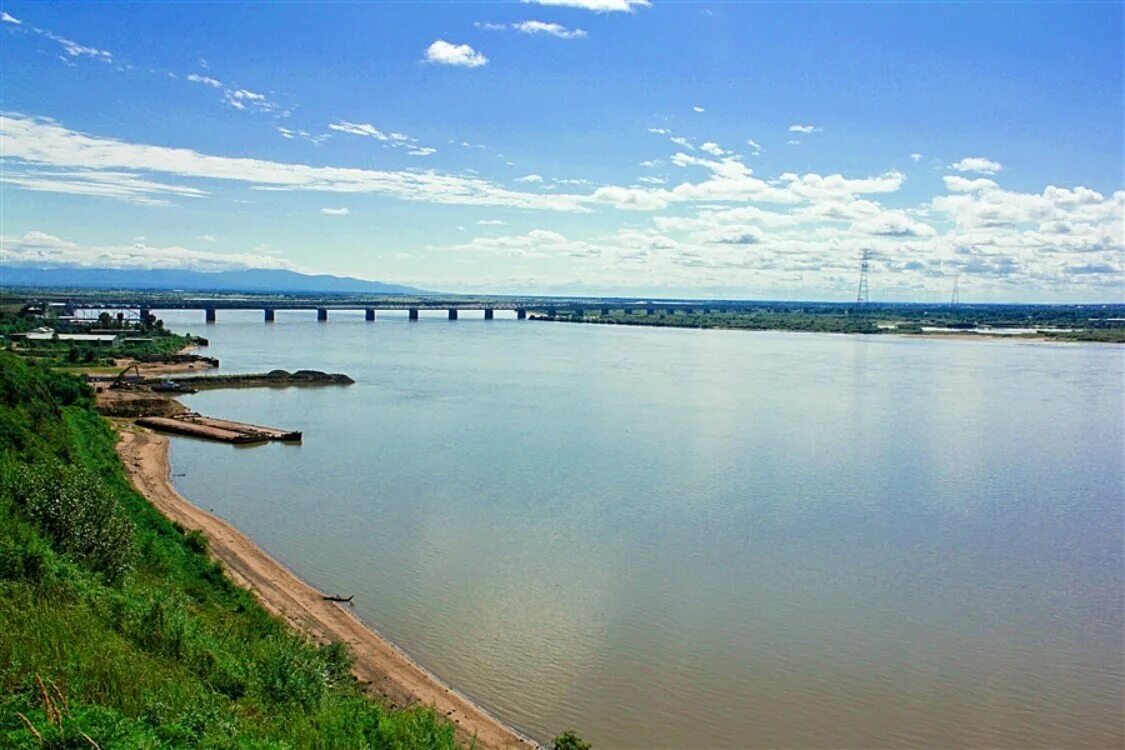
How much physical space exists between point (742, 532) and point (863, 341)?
59657 millimetres

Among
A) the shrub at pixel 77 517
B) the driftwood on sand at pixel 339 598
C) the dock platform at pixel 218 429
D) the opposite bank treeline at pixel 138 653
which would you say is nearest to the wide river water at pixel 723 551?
the driftwood on sand at pixel 339 598

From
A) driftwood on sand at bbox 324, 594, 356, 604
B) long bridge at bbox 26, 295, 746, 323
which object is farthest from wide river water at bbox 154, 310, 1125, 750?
long bridge at bbox 26, 295, 746, 323

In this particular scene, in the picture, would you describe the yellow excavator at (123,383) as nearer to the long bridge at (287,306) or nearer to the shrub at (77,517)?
the shrub at (77,517)

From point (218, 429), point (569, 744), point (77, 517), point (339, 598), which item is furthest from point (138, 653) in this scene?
point (218, 429)

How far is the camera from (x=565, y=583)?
11.1m

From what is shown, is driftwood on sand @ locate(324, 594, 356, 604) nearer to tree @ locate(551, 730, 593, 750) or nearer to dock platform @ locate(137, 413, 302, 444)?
tree @ locate(551, 730, 593, 750)

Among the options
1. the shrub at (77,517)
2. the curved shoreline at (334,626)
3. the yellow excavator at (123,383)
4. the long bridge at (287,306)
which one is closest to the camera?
the curved shoreline at (334,626)

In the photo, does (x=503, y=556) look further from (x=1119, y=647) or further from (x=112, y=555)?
(x=1119, y=647)

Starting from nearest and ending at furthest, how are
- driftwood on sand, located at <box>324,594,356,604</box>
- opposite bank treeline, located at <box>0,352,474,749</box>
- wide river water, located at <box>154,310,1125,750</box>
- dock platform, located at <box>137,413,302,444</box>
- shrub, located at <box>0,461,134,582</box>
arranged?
opposite bank treeline, located at <box>0,352,474,749</box> < shrub, located at <box>0,461,134,582</box> < wide river water, located at <box>154,310,1125,750</box> < driftwood on sand, located at <box>324,594,356,604</box> < dock platform, located at <box>137,413,302,444</box>

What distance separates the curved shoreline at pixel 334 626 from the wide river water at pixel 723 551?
33 cm

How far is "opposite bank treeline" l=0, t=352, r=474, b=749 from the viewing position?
4.73 meters

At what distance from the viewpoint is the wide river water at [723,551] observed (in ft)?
27.5

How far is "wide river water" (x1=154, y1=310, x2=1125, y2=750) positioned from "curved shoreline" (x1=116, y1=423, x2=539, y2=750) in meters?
0.33

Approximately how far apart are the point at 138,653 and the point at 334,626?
3557 mm
